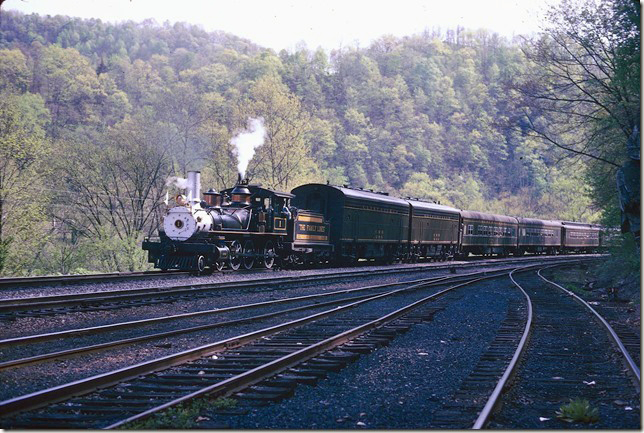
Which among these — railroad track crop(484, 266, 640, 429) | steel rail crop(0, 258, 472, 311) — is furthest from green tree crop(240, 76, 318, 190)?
railroad track crop(484, 266, 640, 429)

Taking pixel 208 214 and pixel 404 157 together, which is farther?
pixel 404 157

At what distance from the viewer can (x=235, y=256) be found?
2306 centimetres

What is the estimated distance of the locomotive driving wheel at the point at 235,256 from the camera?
2291 cm

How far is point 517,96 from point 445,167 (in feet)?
283

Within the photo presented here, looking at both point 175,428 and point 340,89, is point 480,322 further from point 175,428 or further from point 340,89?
point 340,89

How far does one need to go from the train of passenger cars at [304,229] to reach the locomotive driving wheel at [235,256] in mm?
33

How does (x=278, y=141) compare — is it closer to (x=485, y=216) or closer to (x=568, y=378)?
(x=485, y=216)

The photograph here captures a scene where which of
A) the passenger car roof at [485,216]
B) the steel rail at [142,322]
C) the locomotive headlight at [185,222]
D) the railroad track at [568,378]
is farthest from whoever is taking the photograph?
the passenger car roof at [485,216]

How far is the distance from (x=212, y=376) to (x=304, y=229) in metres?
19.1

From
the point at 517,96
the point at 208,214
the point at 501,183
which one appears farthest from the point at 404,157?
the point at 208,214

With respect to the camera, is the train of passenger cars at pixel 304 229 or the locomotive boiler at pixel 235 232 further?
the train of passenger cars at pixel 304 229

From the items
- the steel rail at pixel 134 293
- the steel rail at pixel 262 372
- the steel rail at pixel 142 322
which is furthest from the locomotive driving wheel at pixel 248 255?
the steel rail at pixel 262 372

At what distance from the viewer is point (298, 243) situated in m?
26.2

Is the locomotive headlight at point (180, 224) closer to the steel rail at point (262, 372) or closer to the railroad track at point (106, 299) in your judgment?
the railroad track at point (106, 299)
